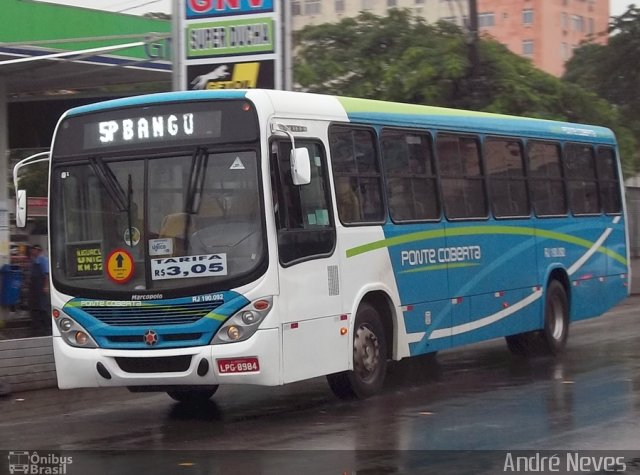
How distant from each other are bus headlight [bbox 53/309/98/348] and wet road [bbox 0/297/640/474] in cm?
75

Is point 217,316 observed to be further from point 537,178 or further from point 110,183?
point 537,178

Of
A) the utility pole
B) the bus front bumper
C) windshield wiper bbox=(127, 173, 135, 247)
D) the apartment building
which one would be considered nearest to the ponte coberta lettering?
the bus front bumper

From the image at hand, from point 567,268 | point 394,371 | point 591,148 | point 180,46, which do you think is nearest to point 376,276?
point 394,371


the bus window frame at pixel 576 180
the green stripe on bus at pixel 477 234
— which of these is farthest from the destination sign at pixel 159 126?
the bus window frame at pixel 576 180

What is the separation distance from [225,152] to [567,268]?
7.09 meters

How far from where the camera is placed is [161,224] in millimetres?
10781

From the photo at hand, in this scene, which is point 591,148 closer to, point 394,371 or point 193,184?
point 394,371

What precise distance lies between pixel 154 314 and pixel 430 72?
21497mm

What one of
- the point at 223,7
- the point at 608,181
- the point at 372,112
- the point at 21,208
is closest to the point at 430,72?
the point at 223,7

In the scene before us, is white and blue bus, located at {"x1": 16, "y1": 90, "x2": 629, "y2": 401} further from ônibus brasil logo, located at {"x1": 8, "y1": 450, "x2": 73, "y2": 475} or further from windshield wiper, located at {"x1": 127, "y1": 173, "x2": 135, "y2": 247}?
ônibus brasil logo, located at {"x1": 8, "y1": 450, "x2": 73, "y2": 475}

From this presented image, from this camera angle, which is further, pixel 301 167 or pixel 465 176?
pixel 465 176

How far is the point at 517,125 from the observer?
1548cm

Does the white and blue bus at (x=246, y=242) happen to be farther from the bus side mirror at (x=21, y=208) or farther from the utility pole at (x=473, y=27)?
the utility pole at (x=473, y=27)

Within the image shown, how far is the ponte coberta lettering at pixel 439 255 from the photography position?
1277 centimetres
